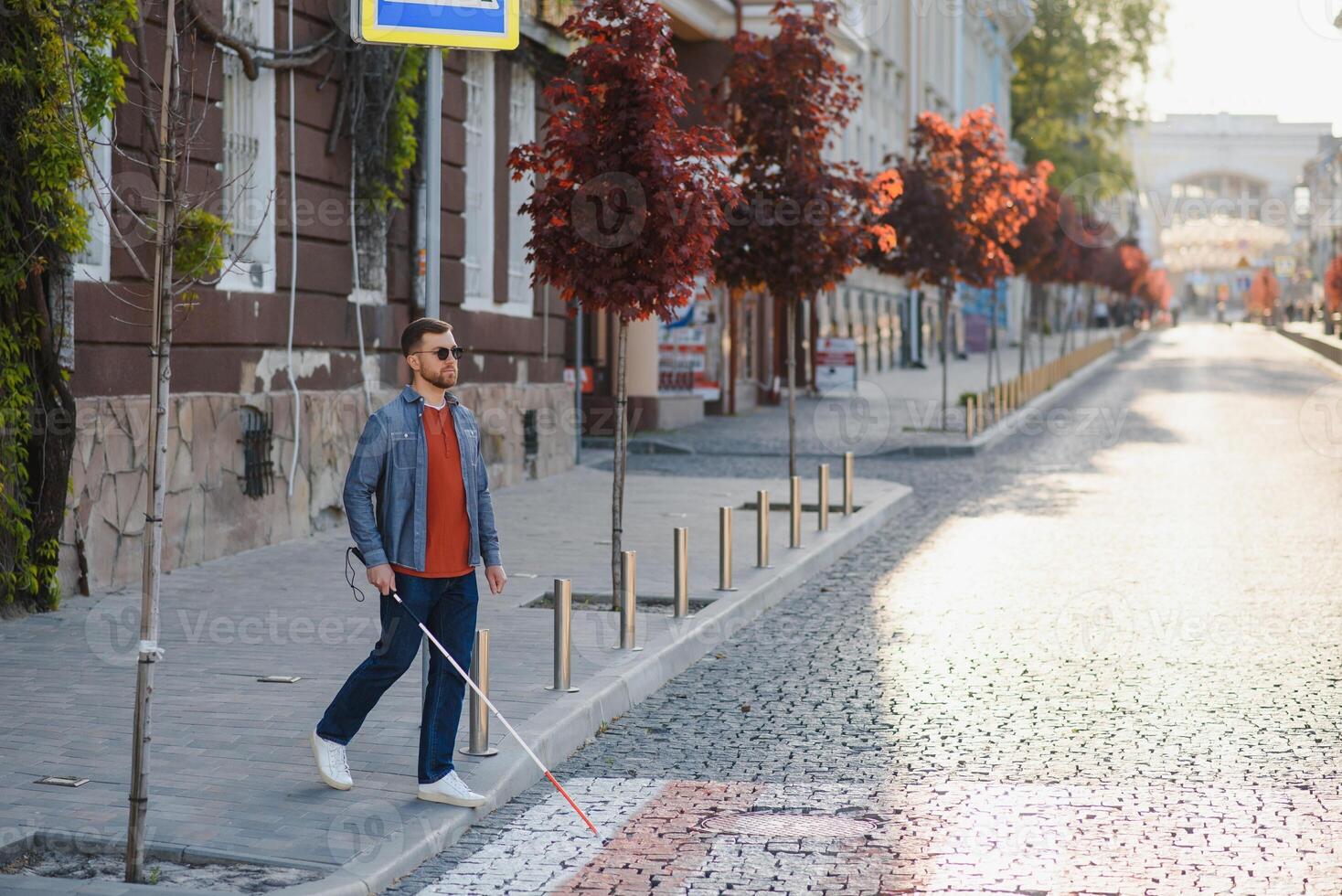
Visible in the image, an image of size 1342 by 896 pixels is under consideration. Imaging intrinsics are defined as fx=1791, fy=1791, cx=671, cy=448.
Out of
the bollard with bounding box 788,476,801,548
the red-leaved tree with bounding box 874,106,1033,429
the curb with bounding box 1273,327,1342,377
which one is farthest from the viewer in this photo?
the curb with bounding box 1273,327,1342,377

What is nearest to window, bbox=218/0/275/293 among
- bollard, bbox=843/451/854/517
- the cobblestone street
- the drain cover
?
the cobblestone street

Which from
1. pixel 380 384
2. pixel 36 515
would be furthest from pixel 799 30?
pixel 36 515

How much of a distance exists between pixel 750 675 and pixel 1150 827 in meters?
3.16

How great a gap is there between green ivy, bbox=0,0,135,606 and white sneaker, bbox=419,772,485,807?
4.45 metres

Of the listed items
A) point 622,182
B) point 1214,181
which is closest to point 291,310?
point 622,182

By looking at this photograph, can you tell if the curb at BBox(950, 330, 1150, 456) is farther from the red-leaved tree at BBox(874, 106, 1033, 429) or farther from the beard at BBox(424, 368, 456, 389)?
the beard at BBox(424, 368, 456, 389)

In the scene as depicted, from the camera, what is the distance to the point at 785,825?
5875 millimetres

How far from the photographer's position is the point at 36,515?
9773 mm

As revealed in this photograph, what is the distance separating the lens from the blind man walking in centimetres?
579

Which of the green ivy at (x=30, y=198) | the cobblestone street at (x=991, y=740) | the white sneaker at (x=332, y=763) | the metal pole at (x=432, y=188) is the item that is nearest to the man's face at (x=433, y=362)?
the white sneaker at (x=332, y=763)

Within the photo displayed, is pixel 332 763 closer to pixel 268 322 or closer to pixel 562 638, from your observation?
pixel 562 638

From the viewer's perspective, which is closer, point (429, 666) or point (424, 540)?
point (424, 540)

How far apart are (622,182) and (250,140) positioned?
13.0 ft

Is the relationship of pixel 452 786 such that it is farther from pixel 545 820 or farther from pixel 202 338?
pixel 202 338
